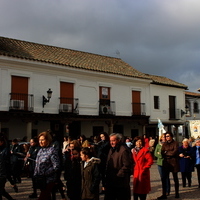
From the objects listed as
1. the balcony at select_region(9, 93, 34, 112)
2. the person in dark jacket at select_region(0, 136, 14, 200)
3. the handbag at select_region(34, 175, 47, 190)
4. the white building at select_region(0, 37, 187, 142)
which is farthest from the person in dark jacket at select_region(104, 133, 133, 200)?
the balcony at select_region(9, 93, 34, 112)

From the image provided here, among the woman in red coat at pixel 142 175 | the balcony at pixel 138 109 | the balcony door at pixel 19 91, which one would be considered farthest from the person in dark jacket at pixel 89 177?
the balcony at pixel 138 109

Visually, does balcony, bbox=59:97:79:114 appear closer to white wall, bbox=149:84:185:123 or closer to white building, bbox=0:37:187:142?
white building, bbox=0:37:187:142

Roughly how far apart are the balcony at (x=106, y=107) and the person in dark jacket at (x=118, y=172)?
15.8 m

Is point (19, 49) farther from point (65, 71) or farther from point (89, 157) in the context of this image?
point (89, 157)

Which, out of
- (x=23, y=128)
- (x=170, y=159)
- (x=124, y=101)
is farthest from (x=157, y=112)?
(x=170, y=159)

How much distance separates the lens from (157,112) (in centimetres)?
2552

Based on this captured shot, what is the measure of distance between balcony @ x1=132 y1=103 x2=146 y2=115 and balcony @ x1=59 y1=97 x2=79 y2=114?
223 inches

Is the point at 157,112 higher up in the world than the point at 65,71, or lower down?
lower down

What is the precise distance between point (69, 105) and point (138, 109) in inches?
269

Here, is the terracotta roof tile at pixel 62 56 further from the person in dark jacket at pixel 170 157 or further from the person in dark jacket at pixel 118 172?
the person in dark jacket at pixel 118 172

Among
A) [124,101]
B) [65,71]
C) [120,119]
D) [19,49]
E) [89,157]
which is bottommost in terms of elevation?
[89,157]

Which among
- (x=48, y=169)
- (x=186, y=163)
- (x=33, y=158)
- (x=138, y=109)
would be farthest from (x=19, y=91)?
(x=48, y=169)

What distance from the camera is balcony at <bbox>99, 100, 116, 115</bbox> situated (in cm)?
2156

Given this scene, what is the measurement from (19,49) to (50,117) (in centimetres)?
493
